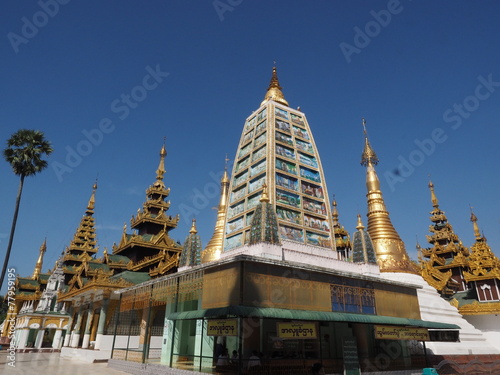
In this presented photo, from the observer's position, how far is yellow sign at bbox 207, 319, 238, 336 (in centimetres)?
1373

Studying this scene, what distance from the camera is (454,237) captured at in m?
46.3

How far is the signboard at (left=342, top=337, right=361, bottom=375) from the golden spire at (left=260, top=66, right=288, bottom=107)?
21.2m

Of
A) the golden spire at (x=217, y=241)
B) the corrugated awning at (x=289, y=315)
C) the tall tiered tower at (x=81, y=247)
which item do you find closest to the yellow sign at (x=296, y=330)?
the corrugated awning at (x=289, y=315)

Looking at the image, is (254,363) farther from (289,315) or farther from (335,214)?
(335,214)

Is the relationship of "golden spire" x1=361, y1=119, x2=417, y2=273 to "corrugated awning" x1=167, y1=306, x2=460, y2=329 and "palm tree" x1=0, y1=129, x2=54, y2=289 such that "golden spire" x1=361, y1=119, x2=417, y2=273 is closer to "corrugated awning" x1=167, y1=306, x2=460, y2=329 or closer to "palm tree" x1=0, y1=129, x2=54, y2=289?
"corrugated awning" x1=167, y1=306, x2=460, y2=329

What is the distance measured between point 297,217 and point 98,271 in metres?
17.4

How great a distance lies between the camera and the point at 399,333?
18625 millimetres

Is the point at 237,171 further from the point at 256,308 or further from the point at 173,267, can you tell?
the point at 256,308

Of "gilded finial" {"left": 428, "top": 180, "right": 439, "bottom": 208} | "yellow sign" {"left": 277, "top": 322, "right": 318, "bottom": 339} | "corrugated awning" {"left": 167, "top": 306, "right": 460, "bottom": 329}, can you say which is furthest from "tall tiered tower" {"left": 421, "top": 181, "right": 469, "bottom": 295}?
"yellow sign" {"left": 277, "top": 322, "right": 318, "bottom": 339}

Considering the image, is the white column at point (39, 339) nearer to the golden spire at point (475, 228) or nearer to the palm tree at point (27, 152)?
the palm tree at point (27, 152)

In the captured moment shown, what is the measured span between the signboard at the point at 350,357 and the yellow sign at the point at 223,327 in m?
5.52

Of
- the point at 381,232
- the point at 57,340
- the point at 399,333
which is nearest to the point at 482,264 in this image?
the point at 381,232

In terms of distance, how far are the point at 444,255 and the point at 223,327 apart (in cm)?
4032

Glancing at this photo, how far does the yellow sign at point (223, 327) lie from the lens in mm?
13727
